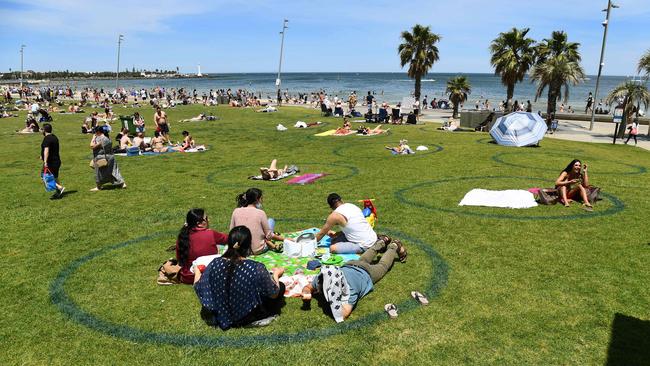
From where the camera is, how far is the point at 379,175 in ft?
50.2

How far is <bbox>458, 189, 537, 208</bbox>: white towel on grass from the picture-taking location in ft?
36.2

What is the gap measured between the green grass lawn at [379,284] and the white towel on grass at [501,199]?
304 millimetres

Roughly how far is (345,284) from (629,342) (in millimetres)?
3589

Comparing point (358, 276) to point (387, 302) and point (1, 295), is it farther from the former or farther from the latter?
point (1, 295)

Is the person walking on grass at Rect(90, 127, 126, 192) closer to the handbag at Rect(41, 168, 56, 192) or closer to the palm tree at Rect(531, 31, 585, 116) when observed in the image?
the handbag at Rect(41, 168, 56, 192)

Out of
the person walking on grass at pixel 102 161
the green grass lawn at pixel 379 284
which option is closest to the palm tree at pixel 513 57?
the green grass lawn at pixel 379 284

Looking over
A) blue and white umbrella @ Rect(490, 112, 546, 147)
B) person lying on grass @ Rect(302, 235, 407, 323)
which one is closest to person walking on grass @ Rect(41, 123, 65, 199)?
person lying on grass @ Rect(302, 235, 407, 323)

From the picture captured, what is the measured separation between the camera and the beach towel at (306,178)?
1428cm

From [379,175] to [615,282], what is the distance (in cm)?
894

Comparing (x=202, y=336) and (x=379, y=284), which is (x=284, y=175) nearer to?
(x=379, y=284)

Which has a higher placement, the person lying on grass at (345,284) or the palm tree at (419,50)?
the palm tree at (419,50)

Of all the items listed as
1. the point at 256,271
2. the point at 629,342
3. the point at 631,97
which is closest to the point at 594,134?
the point at 631,97

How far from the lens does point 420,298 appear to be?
6555 millimetres

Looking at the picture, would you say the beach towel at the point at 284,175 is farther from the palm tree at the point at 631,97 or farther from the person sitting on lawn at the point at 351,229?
the palm tree at the point at 631,97
